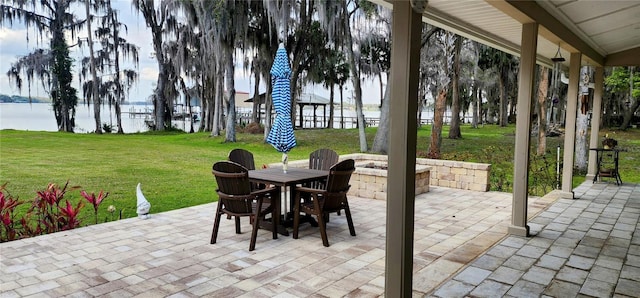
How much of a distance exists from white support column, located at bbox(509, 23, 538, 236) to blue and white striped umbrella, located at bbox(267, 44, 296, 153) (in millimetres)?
2443

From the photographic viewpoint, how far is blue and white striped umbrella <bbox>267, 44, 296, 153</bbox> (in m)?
4.66

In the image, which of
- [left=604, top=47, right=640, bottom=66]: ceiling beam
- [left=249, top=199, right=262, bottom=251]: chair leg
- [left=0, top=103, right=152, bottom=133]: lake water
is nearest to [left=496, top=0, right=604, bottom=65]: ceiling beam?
[left=604, top=47, right=640, bottom=66]: ceiling beam

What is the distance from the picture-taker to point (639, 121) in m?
20.3

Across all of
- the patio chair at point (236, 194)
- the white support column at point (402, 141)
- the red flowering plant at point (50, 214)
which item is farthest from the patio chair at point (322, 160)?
the red flowering plant at point (50, 214)

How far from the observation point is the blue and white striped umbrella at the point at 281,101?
4660mm

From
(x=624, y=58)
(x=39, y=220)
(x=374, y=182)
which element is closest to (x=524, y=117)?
(x=374, y=182)

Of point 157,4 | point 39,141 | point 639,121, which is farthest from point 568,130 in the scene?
point 639,121

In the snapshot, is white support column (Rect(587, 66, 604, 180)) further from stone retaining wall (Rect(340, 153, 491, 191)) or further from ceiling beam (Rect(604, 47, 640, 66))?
stone retaining wall (Rect(340, 153, 491, 191))

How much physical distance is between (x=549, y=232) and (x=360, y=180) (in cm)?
271

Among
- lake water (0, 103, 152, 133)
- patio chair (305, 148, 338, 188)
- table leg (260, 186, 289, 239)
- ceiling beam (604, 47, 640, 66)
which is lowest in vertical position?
table leg (260, 186, 289, 239)

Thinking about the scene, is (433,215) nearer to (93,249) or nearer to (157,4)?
(93,249)

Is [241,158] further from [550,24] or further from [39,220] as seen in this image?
[550,24]

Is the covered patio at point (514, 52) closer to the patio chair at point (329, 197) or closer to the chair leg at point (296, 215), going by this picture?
the patio chair at point (329, 197)

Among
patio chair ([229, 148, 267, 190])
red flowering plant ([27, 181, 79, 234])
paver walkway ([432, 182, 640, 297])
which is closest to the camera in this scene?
paver walkway ([432, 182, 640, 297])
